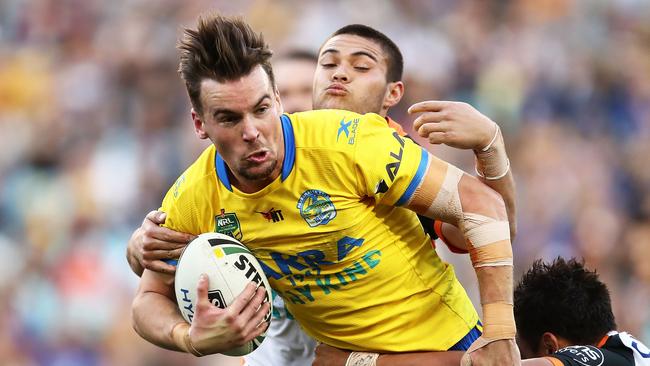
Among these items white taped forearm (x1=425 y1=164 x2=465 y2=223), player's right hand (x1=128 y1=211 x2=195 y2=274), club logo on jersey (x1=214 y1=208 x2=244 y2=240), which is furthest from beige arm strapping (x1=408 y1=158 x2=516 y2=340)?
player's right hand (x1=128 y1=211 x2=195 y2=274)

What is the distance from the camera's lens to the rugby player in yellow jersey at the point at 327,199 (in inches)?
169

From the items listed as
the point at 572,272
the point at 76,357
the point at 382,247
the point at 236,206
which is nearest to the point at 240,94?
the point at 236,206

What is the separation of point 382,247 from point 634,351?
130 cm

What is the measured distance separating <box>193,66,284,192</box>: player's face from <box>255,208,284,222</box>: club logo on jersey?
0.16 metres

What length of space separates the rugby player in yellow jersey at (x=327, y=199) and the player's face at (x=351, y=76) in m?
0.93

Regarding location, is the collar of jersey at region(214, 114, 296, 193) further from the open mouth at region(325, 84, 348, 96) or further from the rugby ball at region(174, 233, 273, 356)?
the open mouth at region(325, 84, 348, 96)

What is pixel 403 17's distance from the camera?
441 inches

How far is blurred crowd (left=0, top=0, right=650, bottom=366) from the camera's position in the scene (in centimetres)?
923

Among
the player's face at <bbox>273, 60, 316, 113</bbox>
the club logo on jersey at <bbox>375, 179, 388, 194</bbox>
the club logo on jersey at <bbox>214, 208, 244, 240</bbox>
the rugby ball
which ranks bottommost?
the rugby ball

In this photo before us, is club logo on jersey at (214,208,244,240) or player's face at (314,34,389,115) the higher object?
player's face at (314,34,389,115)

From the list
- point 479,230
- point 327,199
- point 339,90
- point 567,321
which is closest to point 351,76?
point 339,90

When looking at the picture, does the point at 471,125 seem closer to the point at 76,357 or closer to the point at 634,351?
the point at 634,351

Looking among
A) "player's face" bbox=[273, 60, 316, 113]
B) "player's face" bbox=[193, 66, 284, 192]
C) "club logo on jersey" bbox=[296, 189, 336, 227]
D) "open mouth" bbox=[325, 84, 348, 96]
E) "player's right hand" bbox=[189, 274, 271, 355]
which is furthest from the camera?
"player's face" bbox=[273, 60, 316, 113]

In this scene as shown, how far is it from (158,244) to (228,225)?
1.05ft
